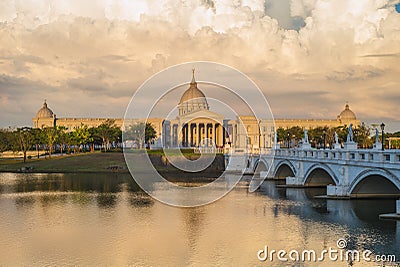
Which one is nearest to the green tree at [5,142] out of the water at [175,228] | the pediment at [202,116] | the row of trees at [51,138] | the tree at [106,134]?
the row of trees at [51,138]

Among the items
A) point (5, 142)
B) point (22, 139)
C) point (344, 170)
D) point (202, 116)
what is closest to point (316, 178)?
point (344, 170)

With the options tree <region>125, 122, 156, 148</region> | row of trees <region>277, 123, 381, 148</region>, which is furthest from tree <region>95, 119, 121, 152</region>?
row of trees <region>277, 123, 381, 148</region>

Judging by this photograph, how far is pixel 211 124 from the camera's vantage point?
19400 cm

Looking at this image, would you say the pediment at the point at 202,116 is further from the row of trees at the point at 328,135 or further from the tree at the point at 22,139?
the tree at the point at 22,139

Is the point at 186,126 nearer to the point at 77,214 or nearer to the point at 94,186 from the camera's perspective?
the point at 94,186

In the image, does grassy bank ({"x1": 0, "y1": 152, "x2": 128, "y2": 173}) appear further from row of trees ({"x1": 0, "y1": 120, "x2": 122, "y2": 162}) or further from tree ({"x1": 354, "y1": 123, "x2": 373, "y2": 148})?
tree ({"x1": 354, "y1": 123, "x2": 373, "y2": 148})

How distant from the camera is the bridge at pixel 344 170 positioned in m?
40.8

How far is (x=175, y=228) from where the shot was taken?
39.1 metres

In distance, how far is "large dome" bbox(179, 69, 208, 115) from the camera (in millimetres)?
187200

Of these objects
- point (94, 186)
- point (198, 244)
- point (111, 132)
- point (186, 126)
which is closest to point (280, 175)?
point (94, 186)

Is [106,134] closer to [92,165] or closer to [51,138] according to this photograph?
[51,138]

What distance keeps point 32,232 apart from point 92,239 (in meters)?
5.16

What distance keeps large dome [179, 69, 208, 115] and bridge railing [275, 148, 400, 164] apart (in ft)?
385

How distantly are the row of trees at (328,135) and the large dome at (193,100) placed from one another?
32542 millimetres
